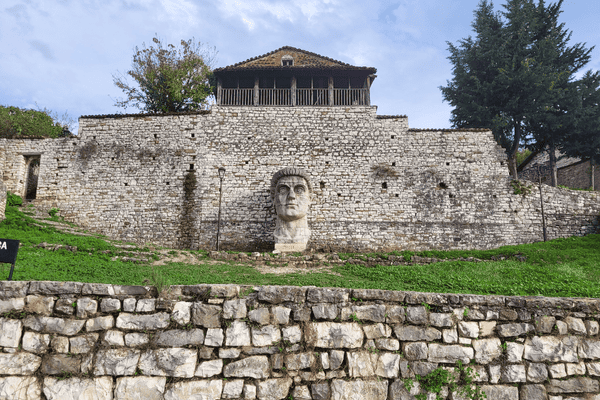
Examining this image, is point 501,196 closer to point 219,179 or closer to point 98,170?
point 219,179

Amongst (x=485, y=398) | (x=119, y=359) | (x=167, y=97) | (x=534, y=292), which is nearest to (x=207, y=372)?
(x=119, y=359)

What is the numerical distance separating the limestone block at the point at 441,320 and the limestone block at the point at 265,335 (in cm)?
172

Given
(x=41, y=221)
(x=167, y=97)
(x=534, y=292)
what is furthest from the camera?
(x=167, y=97)

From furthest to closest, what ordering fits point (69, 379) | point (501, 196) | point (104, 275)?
point (501, 196) → point (104, 275) → point (69, 379)

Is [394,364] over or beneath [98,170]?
beneath

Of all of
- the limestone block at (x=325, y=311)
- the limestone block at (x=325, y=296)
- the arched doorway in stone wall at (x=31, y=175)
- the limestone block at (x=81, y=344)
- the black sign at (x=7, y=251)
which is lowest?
the limestone block at (x=81, y=344)

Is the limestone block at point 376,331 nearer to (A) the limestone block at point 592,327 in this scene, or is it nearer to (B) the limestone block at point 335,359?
(B) the limestone block at point 335,359

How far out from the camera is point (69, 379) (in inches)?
146

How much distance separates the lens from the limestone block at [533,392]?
3.85 meters

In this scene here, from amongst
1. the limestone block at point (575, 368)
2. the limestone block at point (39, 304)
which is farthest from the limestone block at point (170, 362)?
the limestone block at point (575, 368)

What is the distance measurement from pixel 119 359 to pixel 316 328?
2.11 metres

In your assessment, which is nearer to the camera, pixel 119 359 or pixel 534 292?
pixel 119 359

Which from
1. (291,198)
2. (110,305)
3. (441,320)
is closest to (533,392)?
(441,320)


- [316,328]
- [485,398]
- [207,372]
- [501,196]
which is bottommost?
[485,398]
